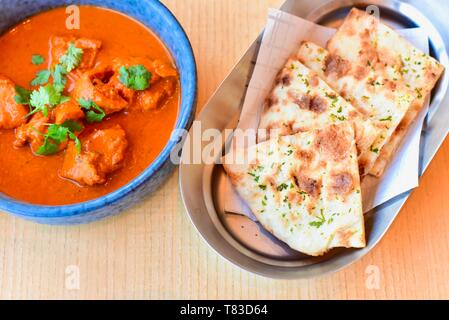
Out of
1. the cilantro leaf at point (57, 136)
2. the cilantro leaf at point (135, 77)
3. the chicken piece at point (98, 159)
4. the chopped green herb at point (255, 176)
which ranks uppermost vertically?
the cilantro leaf at point (135, 77)

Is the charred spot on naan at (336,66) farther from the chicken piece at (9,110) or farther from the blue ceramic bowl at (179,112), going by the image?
the chicken piece at (9,110)

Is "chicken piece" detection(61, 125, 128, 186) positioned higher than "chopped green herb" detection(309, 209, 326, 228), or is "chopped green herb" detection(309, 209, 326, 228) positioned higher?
"chicken piece" detection(61, 125, 128, 186)

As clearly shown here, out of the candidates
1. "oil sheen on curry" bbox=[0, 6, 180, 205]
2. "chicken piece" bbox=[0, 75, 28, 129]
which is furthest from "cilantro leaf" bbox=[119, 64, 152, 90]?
"chicken piece" bbox=[0, 75, 28, 129]

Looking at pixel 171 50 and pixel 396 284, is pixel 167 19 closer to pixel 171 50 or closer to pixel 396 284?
pixel 171 50

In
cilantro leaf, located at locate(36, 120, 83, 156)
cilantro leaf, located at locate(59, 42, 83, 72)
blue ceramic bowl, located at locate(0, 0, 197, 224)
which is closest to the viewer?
blue ceramic bowl, located at locate(0, 0, 197, 224)

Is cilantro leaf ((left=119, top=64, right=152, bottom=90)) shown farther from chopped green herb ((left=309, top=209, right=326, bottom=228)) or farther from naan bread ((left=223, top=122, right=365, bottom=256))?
chopped green herb ((left=309, top=209, right=326, bottom=228))

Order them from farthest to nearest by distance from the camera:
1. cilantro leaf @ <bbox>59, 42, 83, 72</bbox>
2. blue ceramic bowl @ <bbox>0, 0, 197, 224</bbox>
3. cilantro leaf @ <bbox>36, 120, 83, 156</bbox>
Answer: cilantro leaf @ <bbox>59, 42, 83, 72</bbox> → cilantro leaf @ <bbox>36, 120, 83, 156</bbox> → blue ceramic bowl @ <bbox>0, 0, 197, 224</bbox>

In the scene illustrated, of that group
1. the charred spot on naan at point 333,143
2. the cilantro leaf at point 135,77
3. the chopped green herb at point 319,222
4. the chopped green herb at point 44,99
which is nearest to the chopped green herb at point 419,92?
the charred spot on naan at point 333,143
